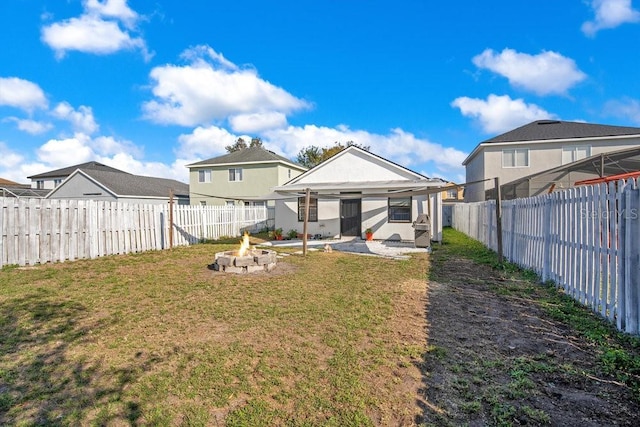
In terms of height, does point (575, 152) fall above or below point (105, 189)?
above

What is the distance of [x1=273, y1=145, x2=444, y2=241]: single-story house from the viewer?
1528 cm

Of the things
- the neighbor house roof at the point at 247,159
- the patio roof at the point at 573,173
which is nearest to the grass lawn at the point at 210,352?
the patio roof at the point at 573,173

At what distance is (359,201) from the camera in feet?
53.9

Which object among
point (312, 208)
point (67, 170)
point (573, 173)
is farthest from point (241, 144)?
point (573, 173)

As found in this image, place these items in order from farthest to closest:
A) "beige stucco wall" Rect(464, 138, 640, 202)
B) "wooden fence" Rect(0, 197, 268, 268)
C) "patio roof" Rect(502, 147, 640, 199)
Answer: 1. "beige stucco wall" Rect(464, 138, 640, 202)
2. "patio roof" Rect(502, 147, 640, 199)
3. "wooden fence" Rect(0, 197, 268, 268)

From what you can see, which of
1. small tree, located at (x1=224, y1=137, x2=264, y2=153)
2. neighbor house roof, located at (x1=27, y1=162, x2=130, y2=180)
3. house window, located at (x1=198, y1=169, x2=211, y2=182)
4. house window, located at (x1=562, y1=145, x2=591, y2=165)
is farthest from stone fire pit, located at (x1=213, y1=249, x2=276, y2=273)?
small tree, located at (x1=224, y1=137, x2=264, y2=153)

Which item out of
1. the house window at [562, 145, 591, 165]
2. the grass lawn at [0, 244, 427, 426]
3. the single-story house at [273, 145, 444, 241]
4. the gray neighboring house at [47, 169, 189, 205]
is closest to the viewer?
the grass lawn at [0, 244, 427, 426]

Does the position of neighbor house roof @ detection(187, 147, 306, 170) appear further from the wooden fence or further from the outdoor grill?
the outdoor grill

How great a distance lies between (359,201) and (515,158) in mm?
13355

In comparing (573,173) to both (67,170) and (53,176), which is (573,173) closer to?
(67,170)

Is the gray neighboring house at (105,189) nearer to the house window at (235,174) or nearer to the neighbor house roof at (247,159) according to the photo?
the neighbor house roof at (247,159)

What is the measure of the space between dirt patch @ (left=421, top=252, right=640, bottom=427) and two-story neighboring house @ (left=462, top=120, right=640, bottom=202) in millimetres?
19507

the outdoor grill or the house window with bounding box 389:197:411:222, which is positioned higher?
the house window with bounding box 389:197:411:222

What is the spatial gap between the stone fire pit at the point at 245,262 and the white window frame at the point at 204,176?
75.6 ft
